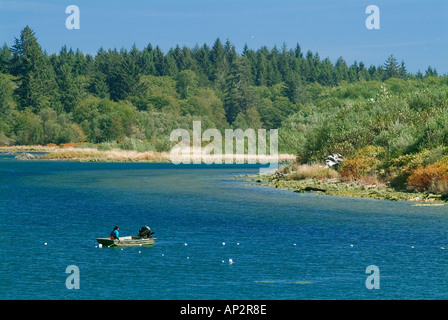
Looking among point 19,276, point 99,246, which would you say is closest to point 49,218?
point 99,246

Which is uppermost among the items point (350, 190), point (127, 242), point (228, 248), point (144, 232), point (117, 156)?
point (117, 156)

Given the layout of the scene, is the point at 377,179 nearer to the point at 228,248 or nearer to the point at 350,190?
the point at 350,190

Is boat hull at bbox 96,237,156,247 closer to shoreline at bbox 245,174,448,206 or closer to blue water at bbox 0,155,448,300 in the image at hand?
blue water at bbox 0,155,448,300

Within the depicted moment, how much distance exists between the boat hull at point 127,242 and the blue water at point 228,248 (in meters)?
0.39

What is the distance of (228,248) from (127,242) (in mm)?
5387

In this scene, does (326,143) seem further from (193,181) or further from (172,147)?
(172,147)

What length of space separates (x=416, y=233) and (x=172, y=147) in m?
123

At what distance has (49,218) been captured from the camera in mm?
47750

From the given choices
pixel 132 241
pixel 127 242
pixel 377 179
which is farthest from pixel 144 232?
pixel 377 179

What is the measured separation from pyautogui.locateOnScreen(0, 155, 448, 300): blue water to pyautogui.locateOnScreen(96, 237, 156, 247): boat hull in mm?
391

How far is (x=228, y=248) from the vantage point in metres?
34.6

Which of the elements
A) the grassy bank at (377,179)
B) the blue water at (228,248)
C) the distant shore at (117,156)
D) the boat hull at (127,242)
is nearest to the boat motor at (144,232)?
the boat hull at (127,242)

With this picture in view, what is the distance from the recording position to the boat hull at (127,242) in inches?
1346
